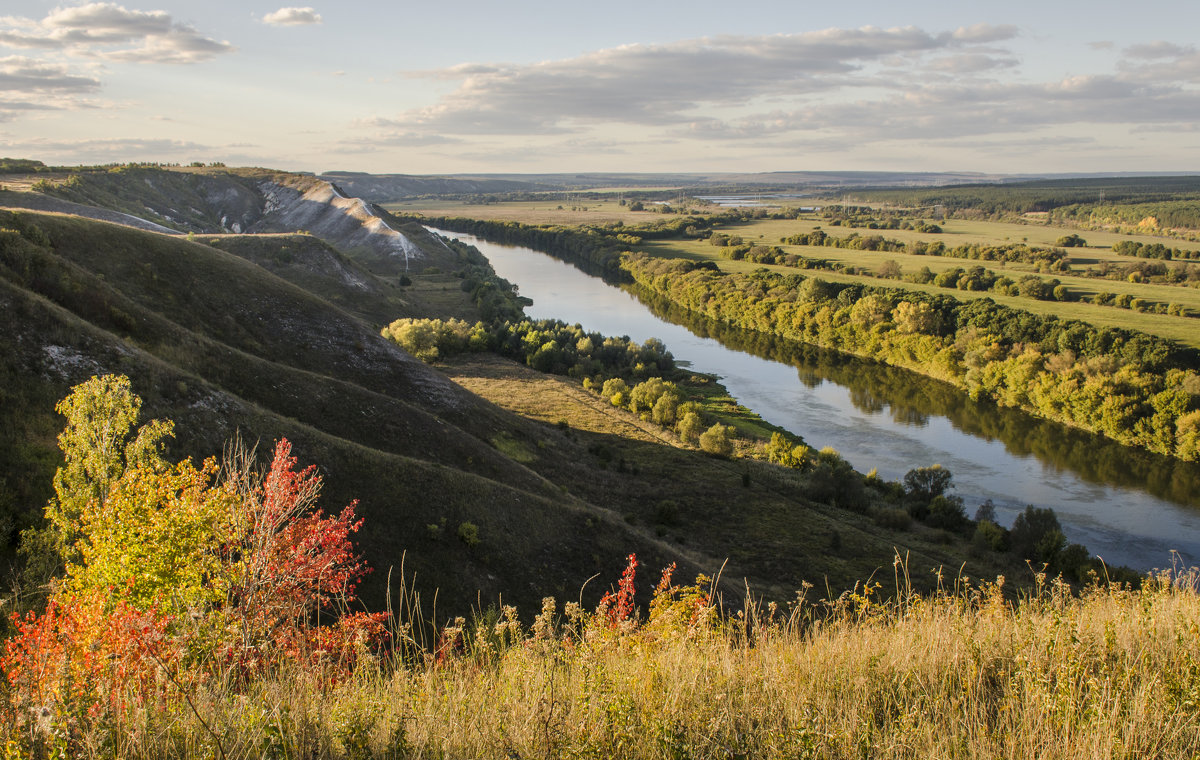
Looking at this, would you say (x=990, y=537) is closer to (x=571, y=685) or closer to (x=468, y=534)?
(x=468, y=534)

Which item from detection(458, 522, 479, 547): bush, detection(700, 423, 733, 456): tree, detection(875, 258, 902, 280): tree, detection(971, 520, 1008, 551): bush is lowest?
detection(971, 520, 1008, 551): bush

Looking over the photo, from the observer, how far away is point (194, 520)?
747 cm

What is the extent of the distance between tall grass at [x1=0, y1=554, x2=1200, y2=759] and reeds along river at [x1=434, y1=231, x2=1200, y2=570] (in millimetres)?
31690

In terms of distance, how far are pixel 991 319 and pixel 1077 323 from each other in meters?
7.09

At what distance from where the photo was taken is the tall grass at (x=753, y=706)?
4523 millimetres

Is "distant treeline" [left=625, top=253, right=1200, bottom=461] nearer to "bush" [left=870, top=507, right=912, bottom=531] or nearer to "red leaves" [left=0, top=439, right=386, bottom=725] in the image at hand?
"bush" [left=870, top=507, right=912, bottom=531]

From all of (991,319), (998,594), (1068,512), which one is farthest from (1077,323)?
(998,594)

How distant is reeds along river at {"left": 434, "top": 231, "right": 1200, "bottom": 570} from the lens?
116 feet

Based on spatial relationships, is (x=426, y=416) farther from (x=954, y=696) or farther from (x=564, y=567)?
(x=954, y=696)

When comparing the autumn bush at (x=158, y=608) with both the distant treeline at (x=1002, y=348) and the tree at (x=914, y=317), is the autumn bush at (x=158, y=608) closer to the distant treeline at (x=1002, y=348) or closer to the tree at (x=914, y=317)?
the distant treeline at (x=1002, y=348)

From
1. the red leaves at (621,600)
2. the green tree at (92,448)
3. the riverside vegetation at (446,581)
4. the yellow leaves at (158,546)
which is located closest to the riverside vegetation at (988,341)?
the riverside vegetation at (446,581)

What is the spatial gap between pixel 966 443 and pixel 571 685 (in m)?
48.2

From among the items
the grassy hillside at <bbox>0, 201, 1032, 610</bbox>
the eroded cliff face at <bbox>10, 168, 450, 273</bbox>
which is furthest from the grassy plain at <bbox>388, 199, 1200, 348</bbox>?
the eroded cliff face at <bbox>10, 168, 450, 273</bbox>

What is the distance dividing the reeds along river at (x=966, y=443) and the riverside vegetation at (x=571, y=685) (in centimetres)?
3165
